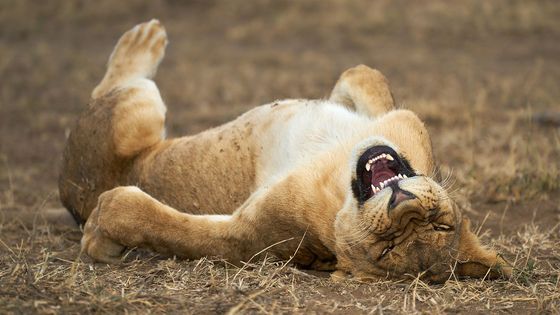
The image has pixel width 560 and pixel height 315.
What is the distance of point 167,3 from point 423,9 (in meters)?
4.28

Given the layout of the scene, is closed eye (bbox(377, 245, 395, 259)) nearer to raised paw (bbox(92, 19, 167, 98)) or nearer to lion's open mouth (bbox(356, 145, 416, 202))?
lion's open mouth (bbox(356, 145, 416, 202))

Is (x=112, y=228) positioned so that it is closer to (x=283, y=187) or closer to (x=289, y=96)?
(x=283, y=187)

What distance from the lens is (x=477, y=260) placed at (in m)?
3.66

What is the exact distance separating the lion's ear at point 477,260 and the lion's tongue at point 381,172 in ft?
1.29

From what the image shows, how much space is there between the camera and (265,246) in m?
3.85

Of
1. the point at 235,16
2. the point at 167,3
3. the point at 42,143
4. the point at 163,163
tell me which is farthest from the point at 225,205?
the point at 167,3

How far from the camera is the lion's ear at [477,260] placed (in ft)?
12.0

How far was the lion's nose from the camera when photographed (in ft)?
10.8

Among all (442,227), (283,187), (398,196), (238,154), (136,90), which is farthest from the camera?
(136,90)

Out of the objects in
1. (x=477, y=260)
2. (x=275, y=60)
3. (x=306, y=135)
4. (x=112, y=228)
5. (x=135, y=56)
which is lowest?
(x=275, y=60)

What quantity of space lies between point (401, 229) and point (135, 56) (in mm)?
2744

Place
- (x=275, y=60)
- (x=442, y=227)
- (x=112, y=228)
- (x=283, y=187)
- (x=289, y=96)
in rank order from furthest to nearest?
1. (x=275, y=60)
2. (x=289, y=96)
3. (x=112, y=228)
4. (x=283, y=187)
5. (x=442, y=227)

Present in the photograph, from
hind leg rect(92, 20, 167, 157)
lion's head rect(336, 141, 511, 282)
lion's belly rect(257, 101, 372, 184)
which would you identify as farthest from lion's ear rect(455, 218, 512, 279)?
hind leg rect(92, 20, 167, 157)

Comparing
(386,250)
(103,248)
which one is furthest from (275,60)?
(386,250)
